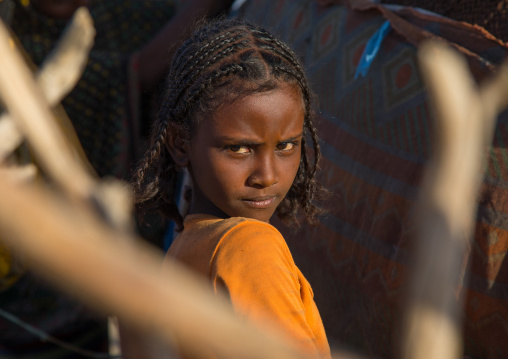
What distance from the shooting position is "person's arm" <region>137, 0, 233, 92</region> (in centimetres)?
198

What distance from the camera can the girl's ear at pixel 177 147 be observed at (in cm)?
99

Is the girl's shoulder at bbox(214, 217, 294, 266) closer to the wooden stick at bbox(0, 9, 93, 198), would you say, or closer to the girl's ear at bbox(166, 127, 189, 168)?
the girl's ear at bbox(166, 127, 189, 168)

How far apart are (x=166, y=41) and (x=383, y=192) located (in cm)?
110

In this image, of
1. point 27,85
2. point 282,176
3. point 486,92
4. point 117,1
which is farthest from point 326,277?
point 117,1

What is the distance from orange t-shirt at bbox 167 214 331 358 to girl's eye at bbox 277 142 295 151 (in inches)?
5.9

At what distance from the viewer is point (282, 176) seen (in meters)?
0.91

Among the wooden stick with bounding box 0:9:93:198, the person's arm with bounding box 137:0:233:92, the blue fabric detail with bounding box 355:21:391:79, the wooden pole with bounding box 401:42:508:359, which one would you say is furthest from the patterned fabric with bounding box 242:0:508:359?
the wooden stick with bounding box 0:9:93:198

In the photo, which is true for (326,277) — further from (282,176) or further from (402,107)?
(282,176)

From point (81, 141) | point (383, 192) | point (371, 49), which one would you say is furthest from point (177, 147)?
point (81, 141)

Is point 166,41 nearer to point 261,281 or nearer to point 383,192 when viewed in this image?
point 383,192

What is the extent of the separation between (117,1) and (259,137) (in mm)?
1794

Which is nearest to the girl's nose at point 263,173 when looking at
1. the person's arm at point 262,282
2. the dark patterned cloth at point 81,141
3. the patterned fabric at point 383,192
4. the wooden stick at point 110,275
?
the person's arm at point 262,282

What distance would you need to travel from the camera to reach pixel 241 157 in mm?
878

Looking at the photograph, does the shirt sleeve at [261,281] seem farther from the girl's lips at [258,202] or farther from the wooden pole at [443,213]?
the wooden pole at [443,213]
